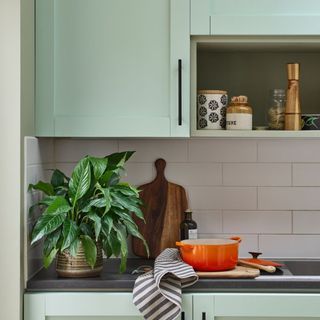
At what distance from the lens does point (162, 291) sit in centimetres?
239

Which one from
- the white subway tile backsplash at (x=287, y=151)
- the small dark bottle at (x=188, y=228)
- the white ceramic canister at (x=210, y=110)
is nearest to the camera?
the white ceramic canister at (x=210, y=110)

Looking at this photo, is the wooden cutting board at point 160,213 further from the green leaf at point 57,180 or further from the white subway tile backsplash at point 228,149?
the green leaf at point 57,180

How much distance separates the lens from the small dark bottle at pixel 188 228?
292 cm

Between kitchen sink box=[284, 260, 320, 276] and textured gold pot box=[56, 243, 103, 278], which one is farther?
kitchen sink box=[284, 260, 320, 276]

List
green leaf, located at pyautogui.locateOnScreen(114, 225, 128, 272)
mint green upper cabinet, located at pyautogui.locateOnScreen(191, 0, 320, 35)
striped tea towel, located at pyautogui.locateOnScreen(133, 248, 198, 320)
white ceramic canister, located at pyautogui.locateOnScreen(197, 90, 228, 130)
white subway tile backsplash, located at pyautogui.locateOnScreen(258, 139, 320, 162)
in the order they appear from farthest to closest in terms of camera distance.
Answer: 1. white subway tile backsplash, located at pyautogui.locateOnScreen(258, 139, 320, 162)
2. white ceramic canister, located at pyautogui.locateOnScreen(197, 90, 228, 130)
3. mint green upper cabinet, located at pyautogui.locateOnScreen(191, 0, 320, 35)
4. green leaf, located at pyautogui.locateOnScreen(114, 225, 128, 272)
5. striped tea towel, located at pyautogui.locateOnScreen(133, 248, 198, 320)

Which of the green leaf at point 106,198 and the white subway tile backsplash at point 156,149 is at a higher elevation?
the white subway tile backsplash at point 156,149

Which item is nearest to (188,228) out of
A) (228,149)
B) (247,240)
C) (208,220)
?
(208,220)

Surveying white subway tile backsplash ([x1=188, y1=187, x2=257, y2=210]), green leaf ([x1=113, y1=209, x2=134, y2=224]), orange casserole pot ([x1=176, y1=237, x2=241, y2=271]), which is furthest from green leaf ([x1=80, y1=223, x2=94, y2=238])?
white subway tile backsplash ([x1=188, y1=187, x2=257, y2=210])

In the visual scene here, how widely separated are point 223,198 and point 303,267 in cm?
43

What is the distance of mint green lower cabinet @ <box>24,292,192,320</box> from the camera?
2469 millimetres

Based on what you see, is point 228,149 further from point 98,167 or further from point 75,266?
point 75,266

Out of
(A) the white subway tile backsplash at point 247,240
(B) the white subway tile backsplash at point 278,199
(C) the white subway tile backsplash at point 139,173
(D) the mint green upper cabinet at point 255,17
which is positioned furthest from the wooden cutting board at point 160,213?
(D) the mint green upper cabinet at point 255,17

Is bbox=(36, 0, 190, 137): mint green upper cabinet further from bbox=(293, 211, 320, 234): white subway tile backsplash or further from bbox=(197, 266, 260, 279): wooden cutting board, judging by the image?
bbox=(293, 211, 320, 234): white subway tile backsplash

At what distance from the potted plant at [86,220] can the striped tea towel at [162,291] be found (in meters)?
0.13
